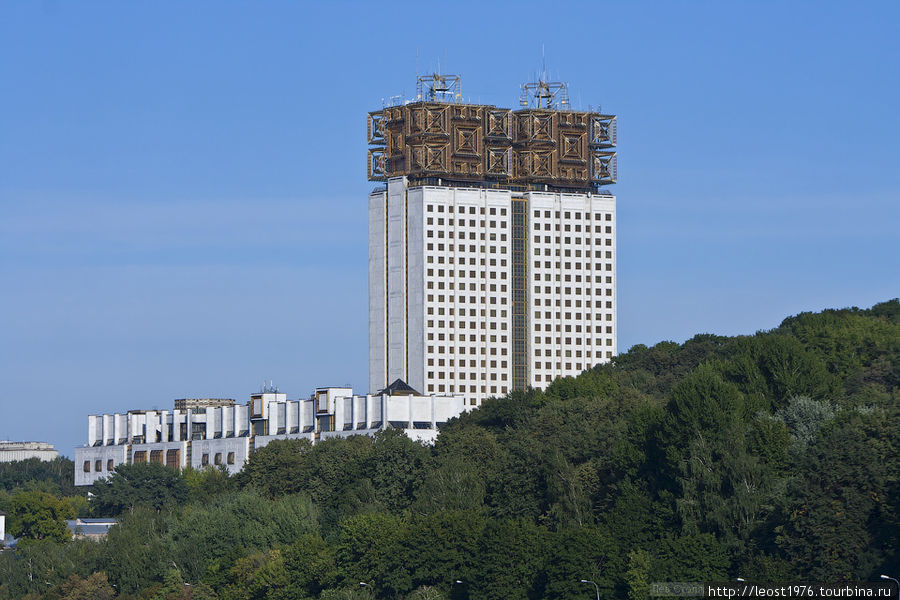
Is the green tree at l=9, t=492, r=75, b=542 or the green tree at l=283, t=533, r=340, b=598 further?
the green tree at l=9, t=492, r=75, b=542

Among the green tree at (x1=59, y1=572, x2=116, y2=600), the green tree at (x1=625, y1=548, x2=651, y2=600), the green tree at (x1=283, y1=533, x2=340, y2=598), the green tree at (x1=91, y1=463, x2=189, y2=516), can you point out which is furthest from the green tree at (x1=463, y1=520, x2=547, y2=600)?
the green tree at (x1=91, y1=463, x2=189, y2=516)

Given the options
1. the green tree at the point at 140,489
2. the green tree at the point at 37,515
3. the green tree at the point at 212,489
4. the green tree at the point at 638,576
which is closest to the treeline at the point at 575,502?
the green tree at the point at 638,576

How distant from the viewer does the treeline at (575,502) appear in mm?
99875

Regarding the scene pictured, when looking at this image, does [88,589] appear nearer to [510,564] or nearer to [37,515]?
[510,564]

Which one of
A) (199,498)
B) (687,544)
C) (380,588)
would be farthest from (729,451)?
(199,498)

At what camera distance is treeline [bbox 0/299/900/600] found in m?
99.9

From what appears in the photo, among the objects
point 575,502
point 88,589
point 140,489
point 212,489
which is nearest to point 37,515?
point 140,489

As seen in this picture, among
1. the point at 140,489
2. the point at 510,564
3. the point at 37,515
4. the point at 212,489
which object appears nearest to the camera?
the point at 510,564

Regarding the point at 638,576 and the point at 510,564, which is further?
the point at 510,564

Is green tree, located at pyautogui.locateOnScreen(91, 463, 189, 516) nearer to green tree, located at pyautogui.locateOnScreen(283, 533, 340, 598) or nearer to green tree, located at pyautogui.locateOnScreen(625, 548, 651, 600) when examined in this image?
green tree, located at pyautogui.locateOnScreen(283, 533, 340, 598)

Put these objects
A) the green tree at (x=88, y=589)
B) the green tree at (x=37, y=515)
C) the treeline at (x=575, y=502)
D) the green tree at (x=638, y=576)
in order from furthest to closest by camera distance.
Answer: the green tree at (x=37, y=515)
the green tree at (x=88, y=589)
the green tree at (x=638, y=576)
the treeline at (x=575, y=502)

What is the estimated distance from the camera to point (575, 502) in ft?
384

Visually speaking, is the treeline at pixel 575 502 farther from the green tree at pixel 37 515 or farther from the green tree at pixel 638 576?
the green tree at pixel 37 515

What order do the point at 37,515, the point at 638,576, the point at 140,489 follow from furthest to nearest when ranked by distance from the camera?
the point at 140,489
the point at 37,515
the point at 638,576
